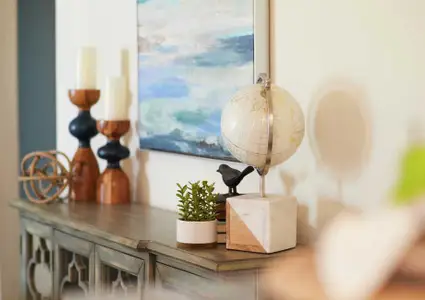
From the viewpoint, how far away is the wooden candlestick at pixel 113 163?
255 centimetres

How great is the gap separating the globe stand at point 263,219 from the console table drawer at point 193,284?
0.31 ft

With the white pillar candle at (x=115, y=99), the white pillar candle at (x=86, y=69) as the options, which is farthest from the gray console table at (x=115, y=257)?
the white pillar candle at (x=86, y=69)

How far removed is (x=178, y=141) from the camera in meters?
2.31

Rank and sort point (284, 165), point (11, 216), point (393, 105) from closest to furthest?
point (393, 105) < point (284, 165) < point (11, 216)

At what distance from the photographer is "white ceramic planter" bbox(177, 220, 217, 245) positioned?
1.68m

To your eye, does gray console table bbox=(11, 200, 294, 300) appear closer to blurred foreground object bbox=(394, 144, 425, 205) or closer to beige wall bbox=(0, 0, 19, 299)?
beige wall bbox=(0, 0, 19, 299)

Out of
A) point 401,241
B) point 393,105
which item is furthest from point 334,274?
point 393,105

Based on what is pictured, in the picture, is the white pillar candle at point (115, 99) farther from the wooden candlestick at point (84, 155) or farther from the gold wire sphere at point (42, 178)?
the gold wire sphere at point (42, 178)

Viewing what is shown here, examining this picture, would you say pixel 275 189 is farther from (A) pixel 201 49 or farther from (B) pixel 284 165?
(A) pixel 201 49

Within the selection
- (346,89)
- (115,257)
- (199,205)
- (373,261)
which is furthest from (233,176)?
(373,261)

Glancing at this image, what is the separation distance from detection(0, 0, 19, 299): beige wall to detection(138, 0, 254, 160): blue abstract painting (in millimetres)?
1117

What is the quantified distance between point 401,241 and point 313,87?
5.21ft

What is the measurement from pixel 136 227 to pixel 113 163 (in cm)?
58

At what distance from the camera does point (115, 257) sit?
6.68 ft
